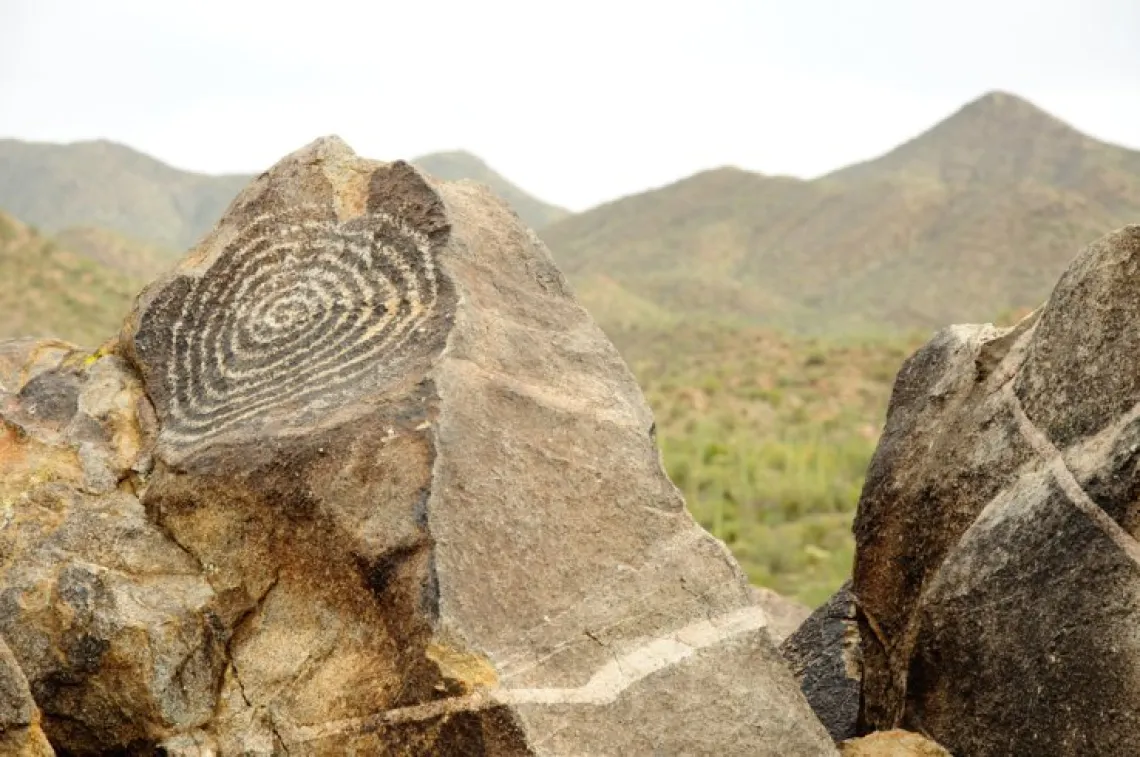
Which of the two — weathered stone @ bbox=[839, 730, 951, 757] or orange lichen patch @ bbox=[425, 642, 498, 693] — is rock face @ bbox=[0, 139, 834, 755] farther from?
weathered stone @ bbox=[839, 730, 951, 757]

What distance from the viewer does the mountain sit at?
148ft

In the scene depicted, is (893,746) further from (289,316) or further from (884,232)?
(884,232)

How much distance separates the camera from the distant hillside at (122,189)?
266ft

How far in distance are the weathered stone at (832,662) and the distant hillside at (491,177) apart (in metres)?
83.0

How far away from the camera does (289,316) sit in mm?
4742

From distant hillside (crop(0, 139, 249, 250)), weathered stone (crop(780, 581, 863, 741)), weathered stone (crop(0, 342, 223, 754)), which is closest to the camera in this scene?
weathered stone (crop(0, 342, 223, 754))

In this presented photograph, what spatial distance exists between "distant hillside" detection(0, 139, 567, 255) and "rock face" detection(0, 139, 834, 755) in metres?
74.9

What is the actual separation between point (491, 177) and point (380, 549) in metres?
89.9

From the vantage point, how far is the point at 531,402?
170 inches

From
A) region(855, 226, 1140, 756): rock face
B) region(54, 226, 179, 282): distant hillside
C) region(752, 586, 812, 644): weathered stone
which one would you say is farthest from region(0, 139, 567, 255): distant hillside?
region(855, 226, 1140, 756): rock face

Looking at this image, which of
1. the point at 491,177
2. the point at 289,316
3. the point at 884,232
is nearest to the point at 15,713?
the point at 289,316

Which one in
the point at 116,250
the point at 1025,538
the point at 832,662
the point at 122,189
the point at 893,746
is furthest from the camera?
the point at 122,189

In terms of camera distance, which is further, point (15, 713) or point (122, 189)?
point (122, 189)

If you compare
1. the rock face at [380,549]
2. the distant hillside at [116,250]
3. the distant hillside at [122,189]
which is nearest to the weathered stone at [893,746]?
the rock face at [380,549]
